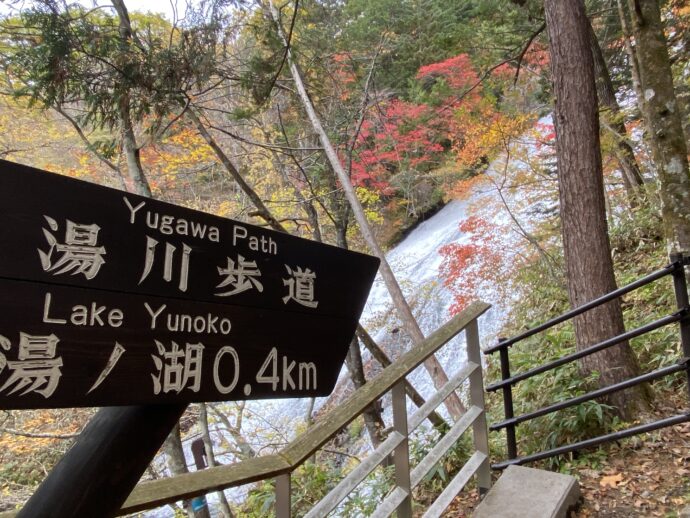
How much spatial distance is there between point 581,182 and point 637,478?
2379 millimetres

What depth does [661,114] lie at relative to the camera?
3.58 meters

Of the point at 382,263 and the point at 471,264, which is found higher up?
the point at 382,263

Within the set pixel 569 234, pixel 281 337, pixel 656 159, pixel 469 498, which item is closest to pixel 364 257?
pixel 281 337

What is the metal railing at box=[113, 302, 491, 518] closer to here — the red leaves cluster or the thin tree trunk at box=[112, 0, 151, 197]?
the thin tree trunk at box=[112, 0, 151, 197]

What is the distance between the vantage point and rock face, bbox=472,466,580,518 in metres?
2.38

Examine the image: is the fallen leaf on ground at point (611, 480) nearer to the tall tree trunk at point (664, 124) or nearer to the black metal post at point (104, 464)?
the tall tree trunk at point (664, 124)

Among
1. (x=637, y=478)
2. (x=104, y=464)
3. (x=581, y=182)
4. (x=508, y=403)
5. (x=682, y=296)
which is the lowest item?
(x=637, y=478)

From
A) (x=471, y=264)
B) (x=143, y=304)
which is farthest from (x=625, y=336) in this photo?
(x=471, y=264)

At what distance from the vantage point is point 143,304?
110cm

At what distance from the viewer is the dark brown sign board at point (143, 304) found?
0.94 meters

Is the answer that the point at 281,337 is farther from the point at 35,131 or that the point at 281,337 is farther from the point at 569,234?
the point at 35,131

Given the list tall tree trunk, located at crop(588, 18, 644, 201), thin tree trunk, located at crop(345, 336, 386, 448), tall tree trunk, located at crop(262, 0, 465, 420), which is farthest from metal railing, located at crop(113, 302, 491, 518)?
tall tree trunk, located at crop(588, 18, 644, 201)

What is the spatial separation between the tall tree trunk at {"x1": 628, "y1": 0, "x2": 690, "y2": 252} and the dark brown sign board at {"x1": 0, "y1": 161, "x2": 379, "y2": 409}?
3.44 m

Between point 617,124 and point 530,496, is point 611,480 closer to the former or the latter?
point 530,496
